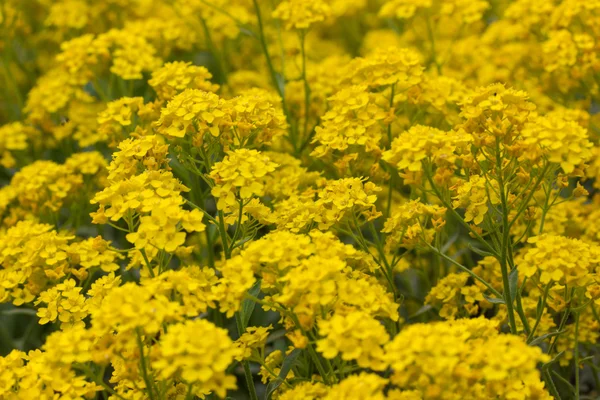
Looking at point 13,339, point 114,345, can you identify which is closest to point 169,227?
point 114,345

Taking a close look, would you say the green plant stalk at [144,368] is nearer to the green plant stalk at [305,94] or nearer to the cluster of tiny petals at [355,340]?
the cluster of tiny petals at [355,340]

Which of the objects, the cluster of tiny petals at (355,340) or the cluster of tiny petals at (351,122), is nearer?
the cluster of tiny petals at (355,340)

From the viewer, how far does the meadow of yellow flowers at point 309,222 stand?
2273mm

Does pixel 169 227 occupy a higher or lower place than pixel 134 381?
higher

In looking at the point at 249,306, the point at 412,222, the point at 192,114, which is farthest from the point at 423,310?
the point at 192,114

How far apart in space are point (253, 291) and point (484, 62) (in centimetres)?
241

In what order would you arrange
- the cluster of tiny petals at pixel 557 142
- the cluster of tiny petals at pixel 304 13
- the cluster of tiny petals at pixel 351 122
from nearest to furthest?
1. the cluster of tiny petals at pixel 557 142
2. the cluster of tiny petals at pixel 351 122
3. the cluster of tiny petals at pixel 304 13

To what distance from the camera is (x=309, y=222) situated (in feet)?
9.38

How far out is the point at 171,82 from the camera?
3.38m

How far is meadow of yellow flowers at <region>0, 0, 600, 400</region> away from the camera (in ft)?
7.46

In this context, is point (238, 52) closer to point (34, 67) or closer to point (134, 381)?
point (34, 67)

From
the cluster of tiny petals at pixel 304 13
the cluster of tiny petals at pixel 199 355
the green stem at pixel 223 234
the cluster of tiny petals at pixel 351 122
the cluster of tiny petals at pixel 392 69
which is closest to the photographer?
the cluster of tiny petals at pixel 199 355

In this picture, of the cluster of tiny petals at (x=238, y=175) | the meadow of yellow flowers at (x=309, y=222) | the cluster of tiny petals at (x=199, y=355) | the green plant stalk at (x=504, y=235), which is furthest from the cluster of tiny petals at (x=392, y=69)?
the cluster of tiny petals at (x=199, y=355)

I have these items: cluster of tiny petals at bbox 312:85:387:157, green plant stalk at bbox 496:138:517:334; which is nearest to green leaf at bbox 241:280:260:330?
cluster of tiny petals at bbox 312:85:387:157
